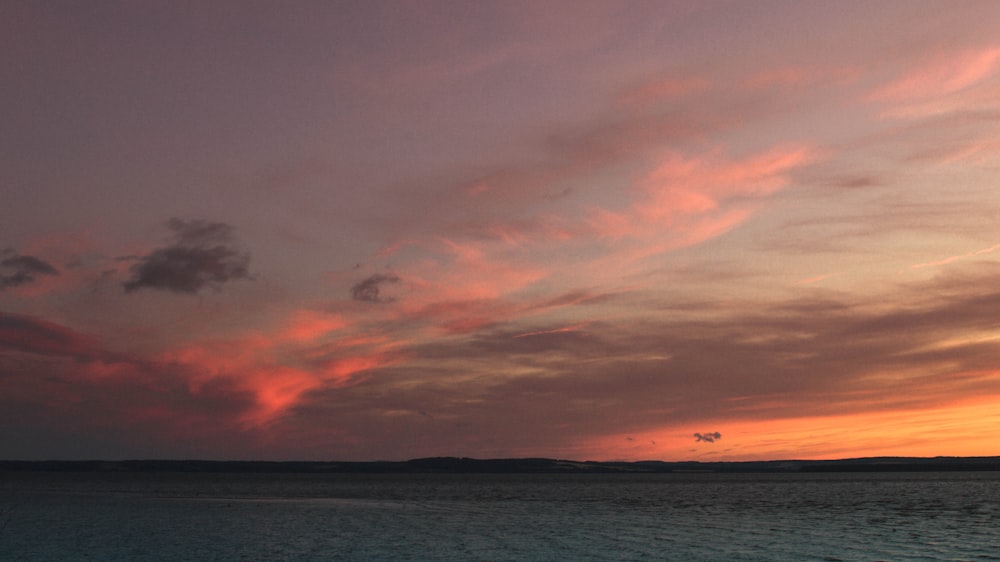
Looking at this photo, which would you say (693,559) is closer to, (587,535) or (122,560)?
(587,535)

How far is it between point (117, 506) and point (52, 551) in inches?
3109

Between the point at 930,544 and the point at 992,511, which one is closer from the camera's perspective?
the point at 930,544

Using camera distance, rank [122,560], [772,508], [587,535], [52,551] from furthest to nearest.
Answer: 1. [772,508]
2. [587,535]
3. [52,551]
4. [122,560]

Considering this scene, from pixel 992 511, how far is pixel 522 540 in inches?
3170

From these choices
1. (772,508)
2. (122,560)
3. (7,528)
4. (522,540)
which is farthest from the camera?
(772,508)

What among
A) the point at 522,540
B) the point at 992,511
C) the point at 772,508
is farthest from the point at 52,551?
the point at 992,511

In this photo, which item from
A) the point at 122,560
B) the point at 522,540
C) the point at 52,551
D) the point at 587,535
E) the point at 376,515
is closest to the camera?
the point at 122,560

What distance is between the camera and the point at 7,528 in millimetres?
89688

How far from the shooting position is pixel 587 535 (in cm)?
8344

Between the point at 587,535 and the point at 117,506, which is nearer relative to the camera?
the point at 587,535

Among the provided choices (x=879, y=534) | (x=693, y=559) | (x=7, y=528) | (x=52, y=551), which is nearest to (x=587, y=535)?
(x=693, y=559)

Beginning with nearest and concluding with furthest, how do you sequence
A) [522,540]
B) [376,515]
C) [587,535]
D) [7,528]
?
[522,540], [587,535], [7,528], [376,515]

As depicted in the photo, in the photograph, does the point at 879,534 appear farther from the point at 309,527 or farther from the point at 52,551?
the point at 52,551

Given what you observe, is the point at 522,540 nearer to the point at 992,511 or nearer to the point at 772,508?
the point at 772,508
